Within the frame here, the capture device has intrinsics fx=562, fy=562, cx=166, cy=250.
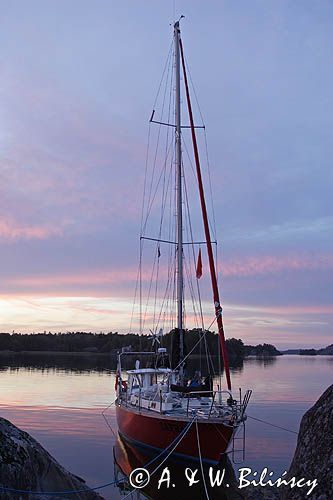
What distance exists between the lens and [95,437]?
29500 millimetres

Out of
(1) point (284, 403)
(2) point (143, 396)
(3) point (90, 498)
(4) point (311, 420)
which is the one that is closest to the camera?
(4) point (311, 420)

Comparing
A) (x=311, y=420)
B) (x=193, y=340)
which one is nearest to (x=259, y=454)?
(x=311, y=420)

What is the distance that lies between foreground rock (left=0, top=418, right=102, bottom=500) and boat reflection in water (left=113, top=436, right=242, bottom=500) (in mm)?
10020

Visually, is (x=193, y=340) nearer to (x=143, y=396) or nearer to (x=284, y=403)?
(x=284, y=403)

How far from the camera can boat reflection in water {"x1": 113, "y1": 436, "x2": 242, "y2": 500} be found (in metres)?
17.3

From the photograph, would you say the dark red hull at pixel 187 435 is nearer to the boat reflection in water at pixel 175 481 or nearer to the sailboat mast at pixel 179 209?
the boat reflection in water at pixel 175 481

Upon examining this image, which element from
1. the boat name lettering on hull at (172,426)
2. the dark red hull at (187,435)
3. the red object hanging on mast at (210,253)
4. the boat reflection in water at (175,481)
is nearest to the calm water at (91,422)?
the boat reflection in water at (175,481)

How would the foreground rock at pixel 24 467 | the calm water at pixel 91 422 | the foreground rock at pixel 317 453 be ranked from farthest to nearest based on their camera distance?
the calm water at pixel 91 422 → the foreground rock at pixel 24 467 → the foreground rock at pixel 317 453

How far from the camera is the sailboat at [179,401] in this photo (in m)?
17.4

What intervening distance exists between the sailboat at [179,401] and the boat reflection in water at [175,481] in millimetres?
427

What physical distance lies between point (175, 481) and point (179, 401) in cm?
256

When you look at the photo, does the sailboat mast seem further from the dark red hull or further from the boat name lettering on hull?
the boat name lettering on hull

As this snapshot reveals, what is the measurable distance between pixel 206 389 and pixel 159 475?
338 cm

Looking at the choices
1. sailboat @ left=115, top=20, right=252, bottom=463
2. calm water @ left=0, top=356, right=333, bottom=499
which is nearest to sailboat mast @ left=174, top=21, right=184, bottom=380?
sailboat @ left=115, top=20, right=252, bottom=463
